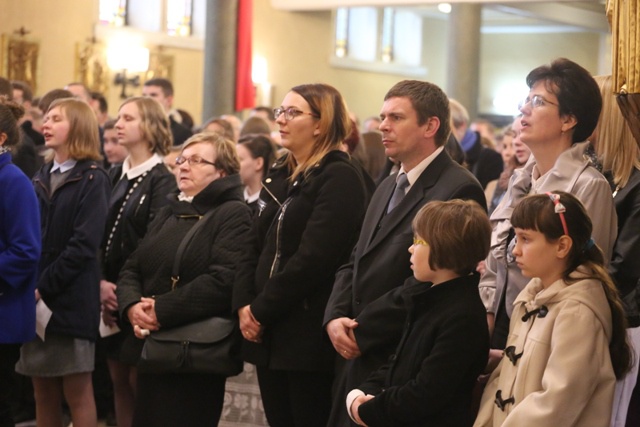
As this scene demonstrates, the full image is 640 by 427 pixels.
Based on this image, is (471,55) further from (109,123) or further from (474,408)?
(474,408)

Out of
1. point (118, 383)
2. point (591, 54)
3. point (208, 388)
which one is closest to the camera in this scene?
point (208, 388)

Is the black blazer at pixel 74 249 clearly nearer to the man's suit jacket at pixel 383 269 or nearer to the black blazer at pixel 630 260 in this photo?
the man's suit jacket at pixel 383 269

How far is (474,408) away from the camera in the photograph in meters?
3.53

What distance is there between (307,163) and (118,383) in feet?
6.09

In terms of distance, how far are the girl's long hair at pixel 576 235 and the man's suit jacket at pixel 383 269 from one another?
2.12 ft

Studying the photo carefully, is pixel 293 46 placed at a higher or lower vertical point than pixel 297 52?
higher

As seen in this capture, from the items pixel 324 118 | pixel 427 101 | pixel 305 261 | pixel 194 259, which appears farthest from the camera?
pixel 194 259

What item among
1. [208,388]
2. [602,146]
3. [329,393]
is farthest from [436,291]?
[208,388]

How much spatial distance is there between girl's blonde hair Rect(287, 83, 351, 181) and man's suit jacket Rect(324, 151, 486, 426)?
0.53 meters

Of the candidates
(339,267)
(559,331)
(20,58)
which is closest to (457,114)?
(339,267)

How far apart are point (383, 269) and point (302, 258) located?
497 millimetres

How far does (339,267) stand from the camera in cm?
434

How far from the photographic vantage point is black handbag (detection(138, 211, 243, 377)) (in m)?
4.64

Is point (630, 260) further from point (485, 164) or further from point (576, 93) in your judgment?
point (485, 164)
